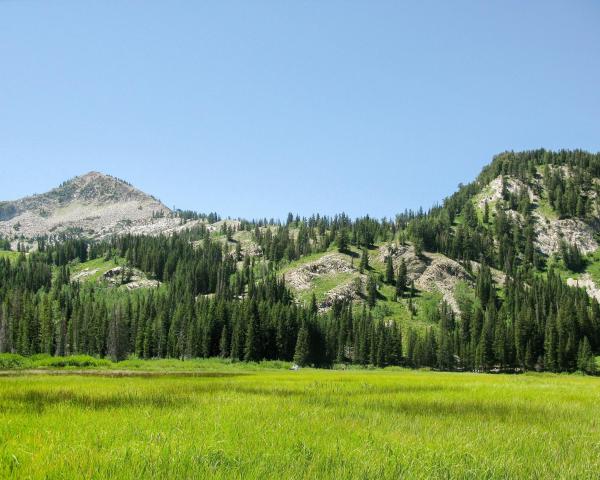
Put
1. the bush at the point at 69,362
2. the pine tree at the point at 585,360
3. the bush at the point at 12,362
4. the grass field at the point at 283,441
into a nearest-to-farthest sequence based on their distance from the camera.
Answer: the grass field at the point at 283,441
the bush at the point at 12,362
the bush at the point at 69,362
the pine tree at the point at 585,360

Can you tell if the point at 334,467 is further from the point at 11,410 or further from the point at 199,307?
the point at 199,307

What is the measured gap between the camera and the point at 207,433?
11578mm

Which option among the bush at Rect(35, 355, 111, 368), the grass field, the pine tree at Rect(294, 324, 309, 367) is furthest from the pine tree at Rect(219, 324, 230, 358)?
the grass field

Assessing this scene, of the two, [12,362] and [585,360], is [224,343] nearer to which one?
[12,362]

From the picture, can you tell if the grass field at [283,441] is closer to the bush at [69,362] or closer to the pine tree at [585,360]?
the bush at [69,362]

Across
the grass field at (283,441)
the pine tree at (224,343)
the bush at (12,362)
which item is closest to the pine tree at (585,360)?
the pine tree at (224,343)

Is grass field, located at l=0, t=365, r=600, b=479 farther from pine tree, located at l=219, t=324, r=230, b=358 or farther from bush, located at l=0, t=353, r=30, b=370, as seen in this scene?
pine tree, located at l=219, t=324, r=230, b=358

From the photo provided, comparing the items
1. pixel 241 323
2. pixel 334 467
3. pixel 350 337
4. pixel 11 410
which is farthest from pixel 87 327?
pixel 334 467

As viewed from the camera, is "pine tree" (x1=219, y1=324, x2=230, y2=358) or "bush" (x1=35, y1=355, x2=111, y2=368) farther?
"pine tree" (x1=219, y1=324, x2=230, y2=358)

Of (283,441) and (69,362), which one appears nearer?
(283,441)

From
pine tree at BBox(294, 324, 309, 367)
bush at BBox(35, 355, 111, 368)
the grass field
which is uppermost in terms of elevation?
the grass field

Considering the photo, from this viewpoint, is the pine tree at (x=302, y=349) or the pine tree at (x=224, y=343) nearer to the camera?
the pine tree at (x=302, y=349)

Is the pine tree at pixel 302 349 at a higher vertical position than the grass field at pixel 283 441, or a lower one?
lower

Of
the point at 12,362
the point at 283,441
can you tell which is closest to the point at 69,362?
the point at 12,362
